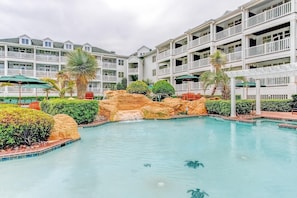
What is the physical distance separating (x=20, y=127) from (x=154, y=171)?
171 inches

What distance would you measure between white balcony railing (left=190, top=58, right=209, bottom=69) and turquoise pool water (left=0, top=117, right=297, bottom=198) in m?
18.8

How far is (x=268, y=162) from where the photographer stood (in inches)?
229

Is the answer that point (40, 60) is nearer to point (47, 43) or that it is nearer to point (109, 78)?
point (47, 43)

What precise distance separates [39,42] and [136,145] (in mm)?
35087

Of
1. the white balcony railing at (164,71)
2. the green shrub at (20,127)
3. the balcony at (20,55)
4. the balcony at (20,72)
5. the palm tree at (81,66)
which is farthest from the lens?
the white balcony railing at (164,71)

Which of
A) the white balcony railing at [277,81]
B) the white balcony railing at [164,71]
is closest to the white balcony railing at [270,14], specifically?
the white balcony railing at [277,81]

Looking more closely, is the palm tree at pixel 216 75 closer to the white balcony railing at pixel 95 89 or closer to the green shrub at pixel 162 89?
the green shrub at pixel 162 89

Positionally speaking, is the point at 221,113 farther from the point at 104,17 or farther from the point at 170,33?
the point at 170,33

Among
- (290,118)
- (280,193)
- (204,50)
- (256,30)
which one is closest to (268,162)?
(280,193)

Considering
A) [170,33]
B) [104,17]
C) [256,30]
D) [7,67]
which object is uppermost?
[170,33]

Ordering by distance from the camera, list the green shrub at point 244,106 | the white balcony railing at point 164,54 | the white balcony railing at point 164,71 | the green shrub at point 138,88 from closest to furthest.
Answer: the green shrub at point 244,106 < the green shrub at point 138,88 < the white balcony railing at point 164,54 < the white balcony railing at point 164,71

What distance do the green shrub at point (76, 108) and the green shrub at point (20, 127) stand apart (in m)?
4.44

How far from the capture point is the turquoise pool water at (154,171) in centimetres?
407

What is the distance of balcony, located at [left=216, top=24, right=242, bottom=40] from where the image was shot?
71.7 ft
